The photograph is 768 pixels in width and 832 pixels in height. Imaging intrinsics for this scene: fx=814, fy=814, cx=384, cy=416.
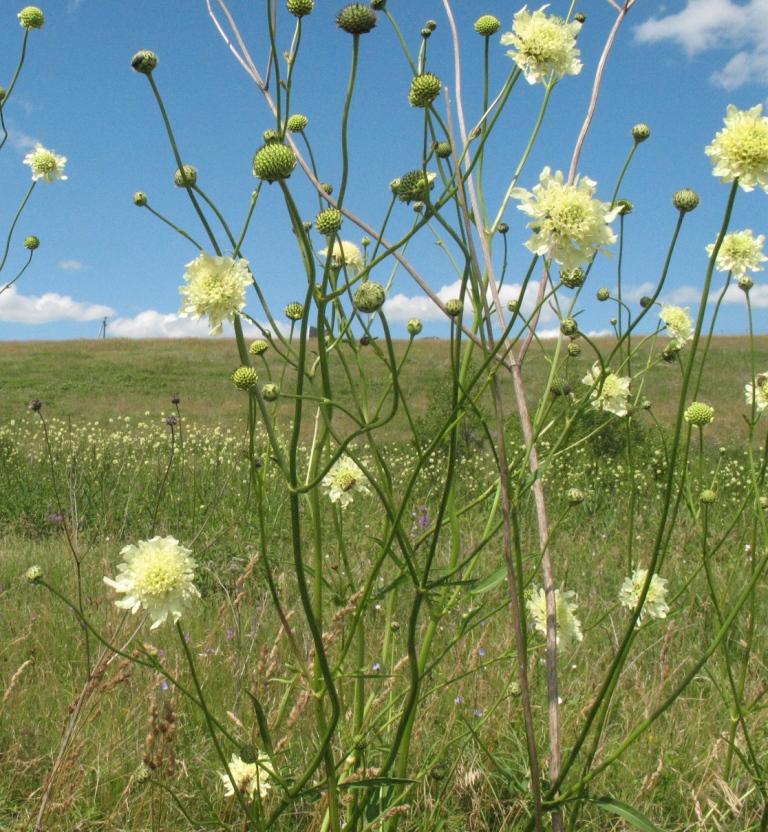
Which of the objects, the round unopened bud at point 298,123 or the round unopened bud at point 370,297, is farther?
the round unopened bud at point 298,123

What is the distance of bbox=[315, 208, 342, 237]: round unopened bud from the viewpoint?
4.55 feet

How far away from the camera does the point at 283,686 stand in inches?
100.0

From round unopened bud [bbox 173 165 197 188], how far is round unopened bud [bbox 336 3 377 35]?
1.09ft

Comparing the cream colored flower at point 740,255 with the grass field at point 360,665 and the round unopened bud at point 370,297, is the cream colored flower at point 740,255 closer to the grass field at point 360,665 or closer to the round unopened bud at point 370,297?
the grass field at point 360,665

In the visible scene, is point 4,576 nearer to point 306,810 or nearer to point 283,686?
point 283,686

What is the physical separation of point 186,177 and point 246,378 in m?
0.31

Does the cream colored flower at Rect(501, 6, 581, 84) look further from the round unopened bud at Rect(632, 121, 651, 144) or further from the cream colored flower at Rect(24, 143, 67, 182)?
the cream colored flower at Rect(24, 143, 67, 182)

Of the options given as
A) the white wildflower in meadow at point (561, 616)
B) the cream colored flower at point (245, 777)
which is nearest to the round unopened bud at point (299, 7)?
the white wildflower in meadow at point (561, 616)

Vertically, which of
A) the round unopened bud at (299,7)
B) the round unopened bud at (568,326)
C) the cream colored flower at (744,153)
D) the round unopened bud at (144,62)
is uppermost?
the round unopened bud at (299,7)

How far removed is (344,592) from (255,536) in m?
3.22

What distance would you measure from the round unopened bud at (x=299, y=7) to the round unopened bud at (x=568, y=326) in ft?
2.92

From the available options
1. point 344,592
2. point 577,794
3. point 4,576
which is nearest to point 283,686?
point 344,592

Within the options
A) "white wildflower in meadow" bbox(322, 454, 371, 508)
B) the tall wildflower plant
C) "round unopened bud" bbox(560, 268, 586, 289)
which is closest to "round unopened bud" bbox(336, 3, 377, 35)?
the tall wildflower plant

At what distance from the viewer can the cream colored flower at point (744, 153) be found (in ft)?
4.63
